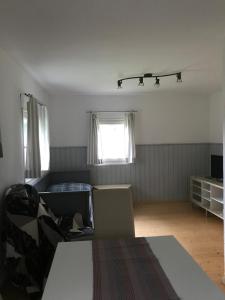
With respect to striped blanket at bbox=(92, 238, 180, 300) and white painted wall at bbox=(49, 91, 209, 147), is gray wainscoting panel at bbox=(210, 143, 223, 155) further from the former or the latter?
striped blanket at bbox=(92, 238, 180, 300)

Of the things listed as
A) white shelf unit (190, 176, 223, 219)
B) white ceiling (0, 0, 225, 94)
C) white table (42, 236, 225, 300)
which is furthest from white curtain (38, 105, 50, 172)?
white table (42, 236, 225, 300)

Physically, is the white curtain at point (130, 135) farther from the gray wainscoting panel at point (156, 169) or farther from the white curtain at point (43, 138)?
the white curtain at point (43, 138)

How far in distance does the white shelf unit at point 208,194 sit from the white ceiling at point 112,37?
6.03 feet

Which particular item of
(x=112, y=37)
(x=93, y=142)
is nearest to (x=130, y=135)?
(x=93, y=142)

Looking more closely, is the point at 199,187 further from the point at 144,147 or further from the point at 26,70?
the point at 26,70

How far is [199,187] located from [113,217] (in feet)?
11.6

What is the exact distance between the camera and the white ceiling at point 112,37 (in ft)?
6.58

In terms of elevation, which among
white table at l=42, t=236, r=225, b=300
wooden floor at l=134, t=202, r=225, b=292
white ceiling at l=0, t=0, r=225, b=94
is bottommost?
wooden floor at l=134, t=202, r=225, b=292

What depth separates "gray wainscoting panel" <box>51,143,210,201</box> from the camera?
19.4 feet

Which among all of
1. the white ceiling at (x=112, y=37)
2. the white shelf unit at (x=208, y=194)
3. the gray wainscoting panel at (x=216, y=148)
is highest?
the white ceiling at (x=112, y=37)

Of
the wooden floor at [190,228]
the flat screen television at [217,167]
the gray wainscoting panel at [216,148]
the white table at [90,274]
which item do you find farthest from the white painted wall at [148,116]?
the white table at [90,274]

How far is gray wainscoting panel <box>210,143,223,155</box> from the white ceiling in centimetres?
180

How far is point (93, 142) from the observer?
5758mm

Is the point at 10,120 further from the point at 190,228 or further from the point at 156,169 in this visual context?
the point at 156,169
